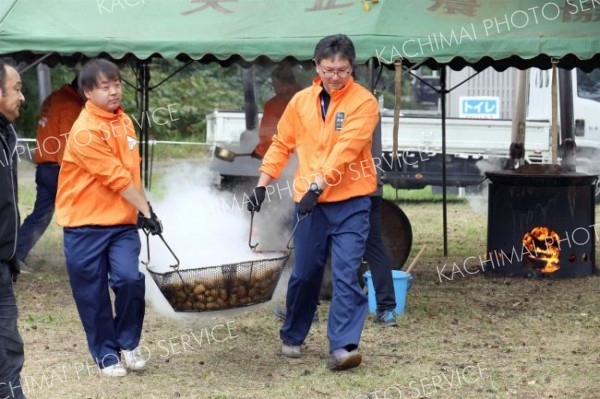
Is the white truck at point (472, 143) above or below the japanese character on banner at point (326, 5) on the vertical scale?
below

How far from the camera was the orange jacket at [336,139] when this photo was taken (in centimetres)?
614

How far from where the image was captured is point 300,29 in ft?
27.6

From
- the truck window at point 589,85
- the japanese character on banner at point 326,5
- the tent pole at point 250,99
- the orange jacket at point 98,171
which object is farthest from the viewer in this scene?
the truck window at point 589,85

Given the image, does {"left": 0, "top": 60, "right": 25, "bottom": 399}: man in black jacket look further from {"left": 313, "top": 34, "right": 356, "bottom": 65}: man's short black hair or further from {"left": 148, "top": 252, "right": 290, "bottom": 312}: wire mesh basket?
{"left": 313, "top": 34, "right": 356, "bottom": 65}: man's short black hair

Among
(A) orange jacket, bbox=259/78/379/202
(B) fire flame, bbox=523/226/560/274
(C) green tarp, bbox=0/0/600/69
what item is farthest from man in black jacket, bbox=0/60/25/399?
(B) fire flame, bbox=523/226/560/274

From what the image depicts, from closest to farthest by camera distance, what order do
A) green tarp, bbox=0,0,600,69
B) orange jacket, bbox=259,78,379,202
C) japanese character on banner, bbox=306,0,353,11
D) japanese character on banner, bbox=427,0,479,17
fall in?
orange jacket, bbox=259,78,379,202
green tarp, bbox=0,0,600,69
japanese character on banner, bbox=427,0,479,17
japanese character on banner, bbox=306,0,353,11

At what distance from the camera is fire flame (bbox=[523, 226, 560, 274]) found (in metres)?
9.80

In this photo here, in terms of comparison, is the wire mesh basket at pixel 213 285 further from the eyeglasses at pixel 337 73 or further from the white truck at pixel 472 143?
the white truck at pixel 472 143

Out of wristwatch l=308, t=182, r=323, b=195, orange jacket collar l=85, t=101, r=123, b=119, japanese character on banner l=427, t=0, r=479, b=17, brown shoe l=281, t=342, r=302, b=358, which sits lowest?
brown shoe l=281, t=342, r=302, b=358

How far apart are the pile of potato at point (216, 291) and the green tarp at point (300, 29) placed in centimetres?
259

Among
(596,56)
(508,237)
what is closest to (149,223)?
(596,56)

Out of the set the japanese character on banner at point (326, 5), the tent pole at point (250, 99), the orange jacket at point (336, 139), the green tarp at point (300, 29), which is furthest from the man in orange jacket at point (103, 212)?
the tent pole at point (250, 99)

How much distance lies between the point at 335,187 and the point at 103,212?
4.35 feet

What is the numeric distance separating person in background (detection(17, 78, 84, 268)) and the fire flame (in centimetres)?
440
